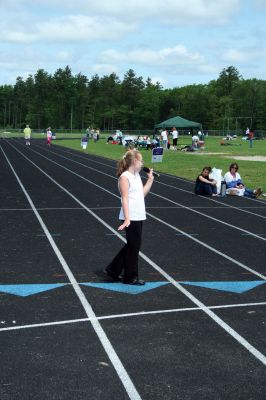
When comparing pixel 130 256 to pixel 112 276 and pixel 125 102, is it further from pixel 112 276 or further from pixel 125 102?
pixel 125 102

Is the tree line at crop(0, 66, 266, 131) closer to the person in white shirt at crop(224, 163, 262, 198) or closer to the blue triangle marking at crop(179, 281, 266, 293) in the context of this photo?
the person in white shirt at crop(224, 163, 262, 198)

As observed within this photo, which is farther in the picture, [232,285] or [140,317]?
[232,285]

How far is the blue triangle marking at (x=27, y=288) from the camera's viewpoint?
22.2 feet

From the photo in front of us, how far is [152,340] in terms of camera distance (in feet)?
17.4

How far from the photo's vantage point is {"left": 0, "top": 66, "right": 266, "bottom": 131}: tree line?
13975 centimetres

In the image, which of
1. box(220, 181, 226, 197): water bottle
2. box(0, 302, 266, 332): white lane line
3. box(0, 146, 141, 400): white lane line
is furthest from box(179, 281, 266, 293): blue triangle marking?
box(220, 181, 226, 197): water bottle

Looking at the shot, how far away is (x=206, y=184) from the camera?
17219 mm

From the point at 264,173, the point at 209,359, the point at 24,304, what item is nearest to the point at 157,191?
the point at 264,173

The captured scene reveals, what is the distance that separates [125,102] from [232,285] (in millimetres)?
149011

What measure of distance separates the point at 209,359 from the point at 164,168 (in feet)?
73.8

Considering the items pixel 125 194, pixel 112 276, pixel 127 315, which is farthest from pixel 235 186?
pixel 127 315

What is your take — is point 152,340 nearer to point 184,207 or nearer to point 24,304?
point 24,304

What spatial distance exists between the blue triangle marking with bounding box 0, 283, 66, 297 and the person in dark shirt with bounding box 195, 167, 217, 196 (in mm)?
10417

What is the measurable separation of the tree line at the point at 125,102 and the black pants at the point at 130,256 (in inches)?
4910
